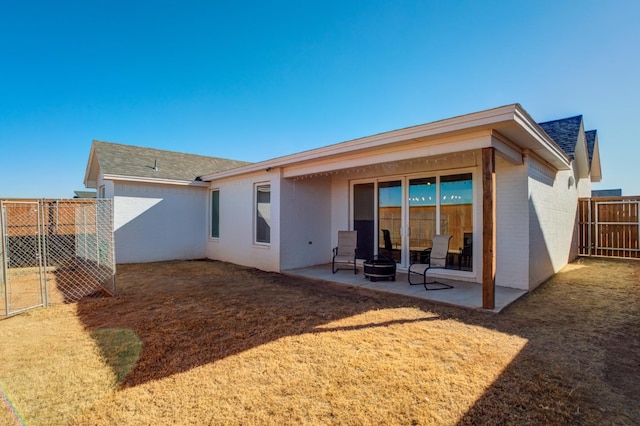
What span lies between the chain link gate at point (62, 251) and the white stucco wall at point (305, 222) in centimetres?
384

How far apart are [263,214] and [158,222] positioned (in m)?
3.92

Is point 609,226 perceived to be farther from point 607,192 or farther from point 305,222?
point 607,192

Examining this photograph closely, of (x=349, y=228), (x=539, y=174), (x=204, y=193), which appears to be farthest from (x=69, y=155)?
(x=539, y=174)

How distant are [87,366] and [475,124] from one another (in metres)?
5.45

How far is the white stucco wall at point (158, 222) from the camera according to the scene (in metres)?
9.41

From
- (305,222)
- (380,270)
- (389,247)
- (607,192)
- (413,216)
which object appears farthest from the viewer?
(607,192)

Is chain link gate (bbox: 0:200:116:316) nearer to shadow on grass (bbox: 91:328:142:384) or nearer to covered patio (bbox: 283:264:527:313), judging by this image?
shadow on grass (bbox: 91:328:142:384)

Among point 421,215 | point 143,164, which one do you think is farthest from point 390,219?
point 143,164

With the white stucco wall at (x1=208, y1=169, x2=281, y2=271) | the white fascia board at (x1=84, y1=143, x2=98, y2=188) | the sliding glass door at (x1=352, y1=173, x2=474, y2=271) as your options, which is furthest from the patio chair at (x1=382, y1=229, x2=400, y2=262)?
the white fascia board at (x1=84, y1=143, x2=98, y2=188)

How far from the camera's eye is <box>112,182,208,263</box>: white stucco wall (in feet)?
30.9

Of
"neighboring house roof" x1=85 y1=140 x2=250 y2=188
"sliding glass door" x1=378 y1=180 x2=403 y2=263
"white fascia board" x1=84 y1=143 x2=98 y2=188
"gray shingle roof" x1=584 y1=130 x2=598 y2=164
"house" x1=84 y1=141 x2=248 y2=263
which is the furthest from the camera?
"gray shingle roof" x1=584 y1=130 x2=598 y2=164

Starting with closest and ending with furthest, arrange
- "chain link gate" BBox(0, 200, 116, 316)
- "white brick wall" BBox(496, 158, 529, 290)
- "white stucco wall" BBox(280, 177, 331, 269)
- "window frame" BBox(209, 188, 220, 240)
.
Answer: "white brick wall" BBox(496, 158, 529, 290) → "chain link gate" BBox(0, 200, 116, 316) → "white stucco wall" BBox(280, 177, 331, 269) → "window frame" BBox(209, 188, 220, 240)

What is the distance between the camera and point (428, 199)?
23.7 ft

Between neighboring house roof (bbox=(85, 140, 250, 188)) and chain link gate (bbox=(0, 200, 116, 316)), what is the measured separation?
1.24 meters
